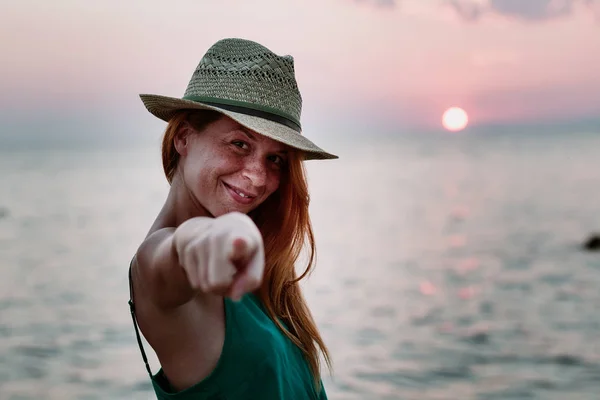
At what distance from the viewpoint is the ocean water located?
25.5 ft

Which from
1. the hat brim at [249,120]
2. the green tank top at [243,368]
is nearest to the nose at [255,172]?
the hat brim at [249,120]

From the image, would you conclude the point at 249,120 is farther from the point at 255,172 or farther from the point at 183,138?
the point at 183,138

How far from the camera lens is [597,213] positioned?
23250 mm

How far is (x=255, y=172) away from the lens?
2.23 meters

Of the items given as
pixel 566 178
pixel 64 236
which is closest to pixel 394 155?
pixel 566 178

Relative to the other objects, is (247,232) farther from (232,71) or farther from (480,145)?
(480,145)

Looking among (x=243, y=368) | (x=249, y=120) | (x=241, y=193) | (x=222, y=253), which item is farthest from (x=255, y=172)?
(x=222, y=253)

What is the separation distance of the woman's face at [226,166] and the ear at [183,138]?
4cm

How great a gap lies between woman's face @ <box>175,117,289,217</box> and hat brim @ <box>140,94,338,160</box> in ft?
0.17

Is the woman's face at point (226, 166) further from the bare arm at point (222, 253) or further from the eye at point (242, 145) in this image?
the bare arm at point (222, 253)

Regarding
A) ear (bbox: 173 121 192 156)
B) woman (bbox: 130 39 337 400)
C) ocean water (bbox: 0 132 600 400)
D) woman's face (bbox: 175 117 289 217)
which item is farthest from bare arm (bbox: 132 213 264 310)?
ocean water (bbox: 0 132 600 400)

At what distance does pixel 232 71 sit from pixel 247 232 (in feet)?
3.68

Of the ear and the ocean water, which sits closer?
the ear

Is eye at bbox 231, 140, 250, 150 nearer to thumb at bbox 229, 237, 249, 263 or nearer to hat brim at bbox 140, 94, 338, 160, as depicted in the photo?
hat brim at bbox 140, 94, 338, 160
